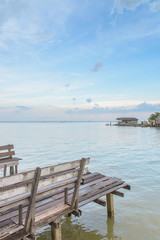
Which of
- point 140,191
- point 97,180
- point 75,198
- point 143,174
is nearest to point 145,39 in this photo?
point 143,174

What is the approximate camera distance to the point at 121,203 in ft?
27.6

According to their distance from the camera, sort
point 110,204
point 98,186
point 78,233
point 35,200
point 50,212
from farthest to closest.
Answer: point 110,204, point 98,186, point 78,233, point 50,212, point 35,200

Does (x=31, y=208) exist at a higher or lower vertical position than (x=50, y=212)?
higher

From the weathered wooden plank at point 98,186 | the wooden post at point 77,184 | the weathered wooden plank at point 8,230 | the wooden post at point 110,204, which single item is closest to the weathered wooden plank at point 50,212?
the wooden post at point 77,184

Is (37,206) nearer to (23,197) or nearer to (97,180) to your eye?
(23,197)

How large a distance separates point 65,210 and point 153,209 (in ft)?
16.0

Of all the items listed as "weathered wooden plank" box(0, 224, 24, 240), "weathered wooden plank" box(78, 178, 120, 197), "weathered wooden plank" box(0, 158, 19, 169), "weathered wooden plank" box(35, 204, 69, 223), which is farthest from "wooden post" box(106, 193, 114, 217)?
"weathered wooden plank" box(0, 158, 19, 169)

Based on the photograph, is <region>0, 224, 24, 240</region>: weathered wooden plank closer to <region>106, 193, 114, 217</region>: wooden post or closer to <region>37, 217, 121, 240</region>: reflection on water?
<region>37, 217, 121, 240</region>: reflection on water

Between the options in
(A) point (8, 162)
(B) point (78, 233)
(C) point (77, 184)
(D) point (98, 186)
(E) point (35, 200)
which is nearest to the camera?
(E) point (35, 200)

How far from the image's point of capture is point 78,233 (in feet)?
19.8

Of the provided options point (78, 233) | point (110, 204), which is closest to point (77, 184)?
point (78, 233)

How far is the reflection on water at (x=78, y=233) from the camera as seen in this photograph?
19.1 feet

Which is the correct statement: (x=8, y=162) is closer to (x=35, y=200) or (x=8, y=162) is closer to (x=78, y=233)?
(x=78, y=233)

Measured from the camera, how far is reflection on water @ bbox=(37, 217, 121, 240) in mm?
5821
